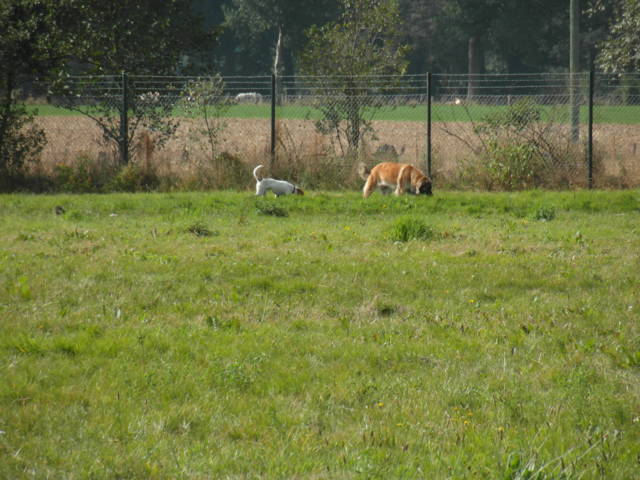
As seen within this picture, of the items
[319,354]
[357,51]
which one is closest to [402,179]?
[357,51]

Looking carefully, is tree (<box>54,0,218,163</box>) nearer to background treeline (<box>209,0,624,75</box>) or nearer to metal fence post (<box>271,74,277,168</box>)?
metal fence post (<box>271,74,277,168</box>)

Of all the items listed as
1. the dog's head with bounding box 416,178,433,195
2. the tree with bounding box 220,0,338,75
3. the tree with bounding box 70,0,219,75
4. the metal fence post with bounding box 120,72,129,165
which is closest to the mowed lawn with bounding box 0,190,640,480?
the dog's head with bounding box 416,178,433,195

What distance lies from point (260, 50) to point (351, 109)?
5431 centimetres

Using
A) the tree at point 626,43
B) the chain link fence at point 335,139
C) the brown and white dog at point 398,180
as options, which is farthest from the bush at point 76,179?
the tree at point 626,43

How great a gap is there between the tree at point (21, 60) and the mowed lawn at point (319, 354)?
19.3 ft

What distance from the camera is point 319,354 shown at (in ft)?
19.2

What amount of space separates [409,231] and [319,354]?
4790mm

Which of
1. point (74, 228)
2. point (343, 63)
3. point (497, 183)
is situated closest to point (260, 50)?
point (343, 63)

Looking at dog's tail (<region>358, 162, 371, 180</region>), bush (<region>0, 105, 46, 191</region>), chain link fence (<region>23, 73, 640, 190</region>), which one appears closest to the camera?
dog's tail (<region>358, 162, 371, 180</region>)

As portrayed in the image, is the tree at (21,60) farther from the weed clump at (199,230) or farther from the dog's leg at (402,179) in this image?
the dog's leg at (402,179)

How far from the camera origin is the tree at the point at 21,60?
16.3m

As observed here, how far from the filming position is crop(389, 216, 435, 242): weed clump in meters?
10.4

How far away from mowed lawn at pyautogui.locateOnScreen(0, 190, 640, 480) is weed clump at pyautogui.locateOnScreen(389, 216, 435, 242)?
0.04 metres

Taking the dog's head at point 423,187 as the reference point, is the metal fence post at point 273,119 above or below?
above
